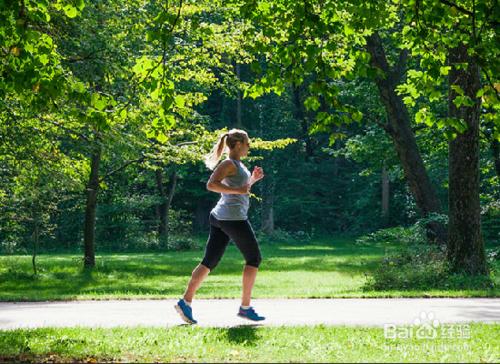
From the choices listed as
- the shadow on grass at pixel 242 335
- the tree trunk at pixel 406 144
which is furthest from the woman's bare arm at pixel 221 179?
the tree trunk at pixel 406 144

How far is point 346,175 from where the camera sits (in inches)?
1960

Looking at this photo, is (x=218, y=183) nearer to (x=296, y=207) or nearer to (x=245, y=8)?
(x=245, y=8)

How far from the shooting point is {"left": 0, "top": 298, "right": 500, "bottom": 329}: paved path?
29.7 ft

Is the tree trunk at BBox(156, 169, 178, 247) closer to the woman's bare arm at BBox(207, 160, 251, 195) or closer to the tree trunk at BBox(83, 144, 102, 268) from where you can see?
the tree trunk at BBox(83, 144, 102, 268)

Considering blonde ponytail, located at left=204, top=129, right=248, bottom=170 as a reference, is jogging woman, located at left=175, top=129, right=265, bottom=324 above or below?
below

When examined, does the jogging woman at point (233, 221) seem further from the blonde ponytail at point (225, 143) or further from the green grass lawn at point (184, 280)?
the green grass lawn at point (184, 280)

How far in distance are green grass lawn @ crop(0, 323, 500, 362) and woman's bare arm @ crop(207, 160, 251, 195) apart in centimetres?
147

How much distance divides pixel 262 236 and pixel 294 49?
1371 inches

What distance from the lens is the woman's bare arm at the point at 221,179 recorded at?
8.48 m

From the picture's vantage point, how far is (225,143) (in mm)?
8922

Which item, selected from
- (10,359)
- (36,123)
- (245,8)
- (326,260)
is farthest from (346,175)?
(10,359)

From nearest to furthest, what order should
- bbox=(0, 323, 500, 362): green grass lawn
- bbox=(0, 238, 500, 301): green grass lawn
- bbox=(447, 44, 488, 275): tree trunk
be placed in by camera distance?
bbox=(0, 323, 500, 362): green grass lawn
bbox=(0, 238, 500, 301): green grass lawn
bbox=(447, 44, 488, 275): tree trunk

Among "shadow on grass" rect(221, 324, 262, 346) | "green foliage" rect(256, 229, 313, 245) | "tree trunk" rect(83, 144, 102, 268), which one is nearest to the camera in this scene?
"shadow on grass" rect(221, 324, 262, 346)

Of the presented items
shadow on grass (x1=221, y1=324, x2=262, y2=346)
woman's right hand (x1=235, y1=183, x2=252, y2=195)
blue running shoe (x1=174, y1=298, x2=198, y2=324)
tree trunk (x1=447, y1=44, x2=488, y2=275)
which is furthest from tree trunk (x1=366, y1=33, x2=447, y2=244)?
shadow on grass (x1=221, y1=324, x2=262, y2=346)
